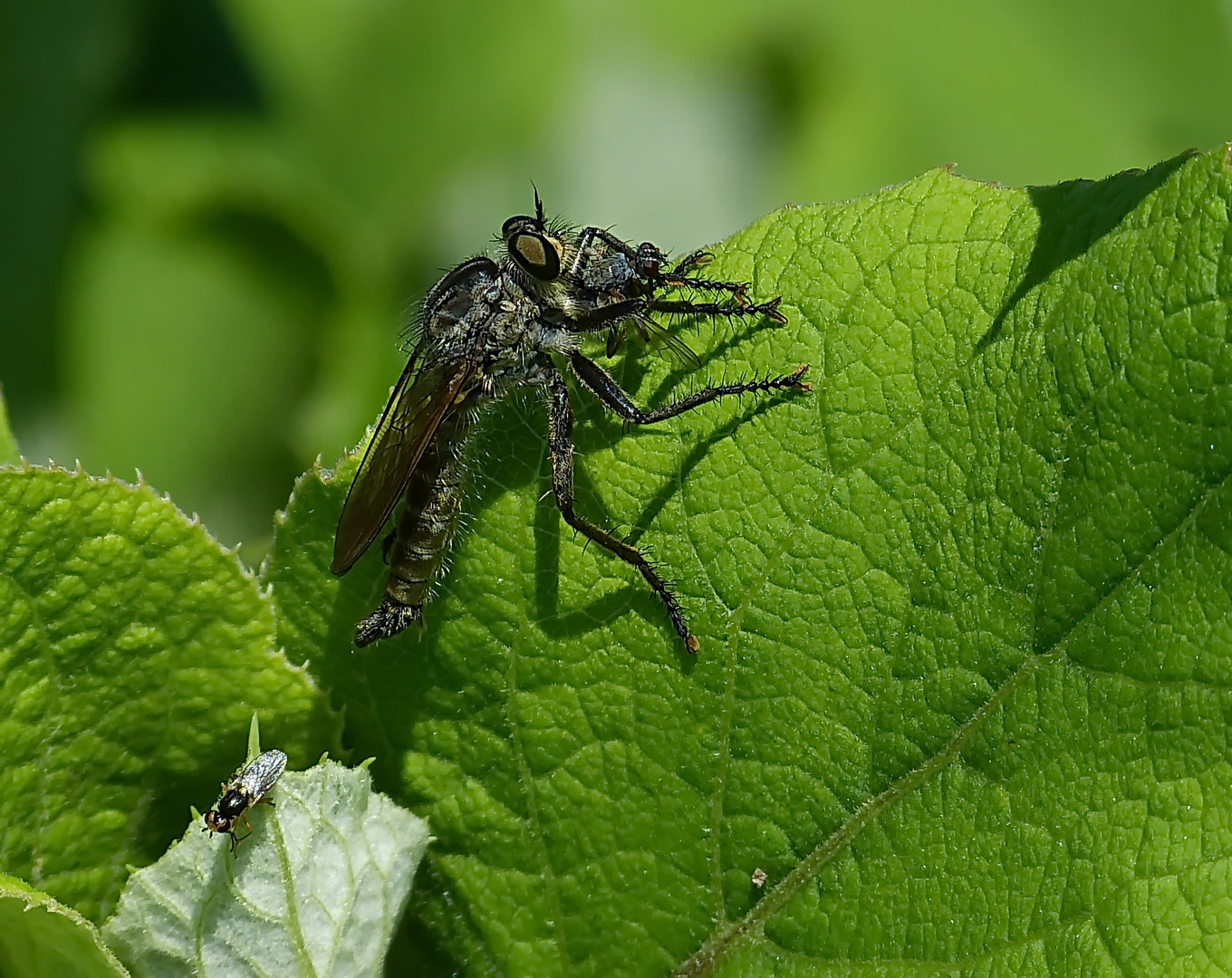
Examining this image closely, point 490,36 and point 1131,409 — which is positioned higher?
point 490,36

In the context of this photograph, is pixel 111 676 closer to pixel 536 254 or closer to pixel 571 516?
pixel 571 516

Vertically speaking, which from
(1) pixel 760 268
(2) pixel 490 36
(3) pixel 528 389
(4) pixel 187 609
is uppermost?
(2) pixel 490 36

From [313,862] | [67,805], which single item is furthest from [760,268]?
[67,805]

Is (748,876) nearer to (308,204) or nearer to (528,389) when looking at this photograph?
(528,389)

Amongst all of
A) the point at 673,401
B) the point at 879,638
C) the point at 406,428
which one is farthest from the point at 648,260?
the point at 879,638

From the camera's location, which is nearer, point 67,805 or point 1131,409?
point 1131,409

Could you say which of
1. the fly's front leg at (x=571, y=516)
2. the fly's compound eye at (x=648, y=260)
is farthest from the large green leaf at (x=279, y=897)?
the fly's compound eye at (x=648, y=260)
